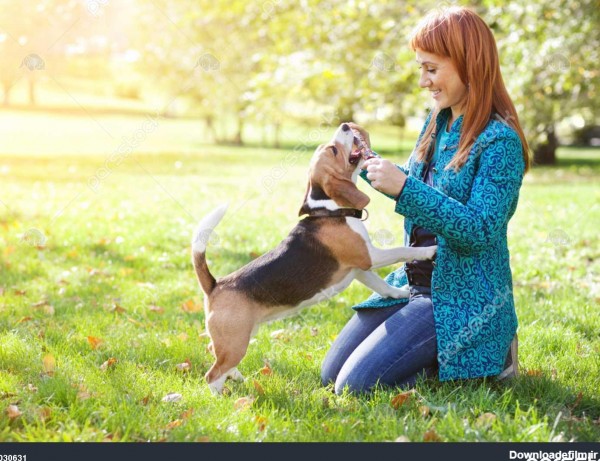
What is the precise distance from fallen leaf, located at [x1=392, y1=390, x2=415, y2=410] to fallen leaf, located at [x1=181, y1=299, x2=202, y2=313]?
7.86 ft

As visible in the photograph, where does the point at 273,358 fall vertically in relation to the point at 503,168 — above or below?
below

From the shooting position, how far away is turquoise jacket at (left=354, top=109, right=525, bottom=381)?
3484 millimetres

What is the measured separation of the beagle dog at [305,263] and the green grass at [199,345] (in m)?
0.38

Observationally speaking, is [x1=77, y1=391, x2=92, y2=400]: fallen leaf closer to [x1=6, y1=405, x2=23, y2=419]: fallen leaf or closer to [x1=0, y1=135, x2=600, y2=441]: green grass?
[x1=0, y1=135, x2=600, y2=441]: green grass

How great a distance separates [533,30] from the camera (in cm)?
847

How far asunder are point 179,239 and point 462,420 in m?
5.39

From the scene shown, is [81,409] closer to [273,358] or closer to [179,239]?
[273,358]

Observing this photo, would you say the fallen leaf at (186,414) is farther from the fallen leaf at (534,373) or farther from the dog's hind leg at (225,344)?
the fallen leaf at (534,373)

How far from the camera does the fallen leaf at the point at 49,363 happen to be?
4.01 meters

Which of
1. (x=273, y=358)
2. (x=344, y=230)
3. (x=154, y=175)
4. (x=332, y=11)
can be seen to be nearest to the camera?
(x=344, y=230)

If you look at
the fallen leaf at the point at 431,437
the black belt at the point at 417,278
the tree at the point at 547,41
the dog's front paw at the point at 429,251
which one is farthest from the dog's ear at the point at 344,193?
the tree at the point at 547,41

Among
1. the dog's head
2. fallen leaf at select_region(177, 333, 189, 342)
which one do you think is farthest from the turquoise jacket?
fallen leaf at select_region(177, 333, 189, 342)

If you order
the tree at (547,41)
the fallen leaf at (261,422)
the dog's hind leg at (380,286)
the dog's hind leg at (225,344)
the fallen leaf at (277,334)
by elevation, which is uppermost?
the tree at (547,41)
